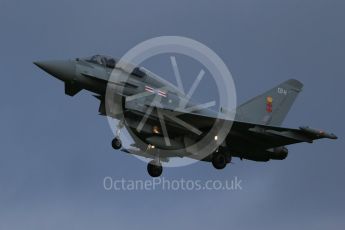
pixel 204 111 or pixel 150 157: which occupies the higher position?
pixel 204 111

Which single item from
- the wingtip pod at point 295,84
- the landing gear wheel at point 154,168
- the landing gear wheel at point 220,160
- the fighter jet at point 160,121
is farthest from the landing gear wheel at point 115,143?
the wingtip pod at point 295,84

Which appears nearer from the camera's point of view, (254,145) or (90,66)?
(90,66)

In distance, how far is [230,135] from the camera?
109 ft

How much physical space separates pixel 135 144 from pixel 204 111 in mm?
3451

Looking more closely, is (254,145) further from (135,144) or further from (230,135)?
(135,144)

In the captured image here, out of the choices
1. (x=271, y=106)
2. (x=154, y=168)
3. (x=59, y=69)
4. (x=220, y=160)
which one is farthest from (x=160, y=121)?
(x=271, y=106)

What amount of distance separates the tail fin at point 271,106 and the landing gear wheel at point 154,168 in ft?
13.1

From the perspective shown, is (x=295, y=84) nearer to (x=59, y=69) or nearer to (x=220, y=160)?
(x=220, y=160)

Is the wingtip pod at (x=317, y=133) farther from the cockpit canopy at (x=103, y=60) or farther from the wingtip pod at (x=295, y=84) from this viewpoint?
the cockpit canopy at (x=103, y=60)

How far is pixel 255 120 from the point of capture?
3459 cm

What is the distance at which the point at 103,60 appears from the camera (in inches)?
1254

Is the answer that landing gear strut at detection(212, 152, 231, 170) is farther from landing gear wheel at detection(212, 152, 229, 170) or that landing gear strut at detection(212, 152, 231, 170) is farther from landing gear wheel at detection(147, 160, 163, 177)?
landing gear wheel at detection(147, 160, 163, 177)

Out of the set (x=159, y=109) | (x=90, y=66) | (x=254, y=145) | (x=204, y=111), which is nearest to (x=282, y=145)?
(x=254, y=145)

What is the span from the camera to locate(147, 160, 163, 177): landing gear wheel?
1336 inches
